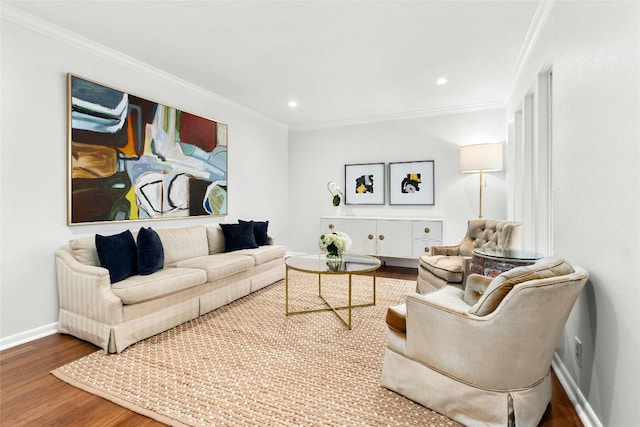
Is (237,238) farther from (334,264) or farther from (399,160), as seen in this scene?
(399,160)

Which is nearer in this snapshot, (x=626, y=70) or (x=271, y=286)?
(x=626, y=70)

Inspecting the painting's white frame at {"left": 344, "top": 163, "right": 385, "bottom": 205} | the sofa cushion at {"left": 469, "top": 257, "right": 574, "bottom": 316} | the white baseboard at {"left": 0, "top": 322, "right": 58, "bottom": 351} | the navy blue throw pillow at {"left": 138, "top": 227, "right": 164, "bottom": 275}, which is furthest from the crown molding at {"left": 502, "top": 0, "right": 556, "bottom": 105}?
the white baseboard at {"left": 0, "top": 322, "right": 58, "bottom": 351}

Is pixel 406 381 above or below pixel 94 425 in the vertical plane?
above

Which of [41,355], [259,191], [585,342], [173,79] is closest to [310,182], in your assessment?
[259,191]

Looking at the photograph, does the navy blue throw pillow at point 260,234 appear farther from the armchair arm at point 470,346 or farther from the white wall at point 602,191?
the white wall at point 602,191

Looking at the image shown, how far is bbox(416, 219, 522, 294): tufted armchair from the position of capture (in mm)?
2988

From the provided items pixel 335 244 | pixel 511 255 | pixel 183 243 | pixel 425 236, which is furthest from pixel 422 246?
pixel 183 243

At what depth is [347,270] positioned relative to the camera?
295cm

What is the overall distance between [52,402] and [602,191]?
3.00 meters

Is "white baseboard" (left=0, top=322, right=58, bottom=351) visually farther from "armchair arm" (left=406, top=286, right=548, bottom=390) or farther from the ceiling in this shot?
"armchair arm" (left=406, top=286, right=548, bottom=390)

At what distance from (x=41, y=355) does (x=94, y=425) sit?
45.7 inches

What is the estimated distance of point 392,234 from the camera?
200 inches

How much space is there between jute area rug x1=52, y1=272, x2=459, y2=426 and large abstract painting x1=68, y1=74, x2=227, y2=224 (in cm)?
140

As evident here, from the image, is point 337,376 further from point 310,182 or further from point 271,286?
point 310,182
